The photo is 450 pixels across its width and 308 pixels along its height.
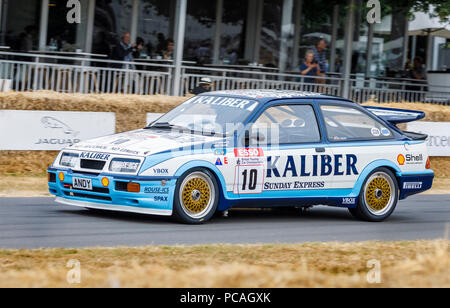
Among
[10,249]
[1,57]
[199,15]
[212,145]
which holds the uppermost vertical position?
[199,15]

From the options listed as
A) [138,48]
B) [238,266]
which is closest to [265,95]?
[238,266]

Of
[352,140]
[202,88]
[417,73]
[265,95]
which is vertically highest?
[417,73]

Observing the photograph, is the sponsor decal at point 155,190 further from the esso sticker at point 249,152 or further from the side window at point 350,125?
the side window at point 350,125

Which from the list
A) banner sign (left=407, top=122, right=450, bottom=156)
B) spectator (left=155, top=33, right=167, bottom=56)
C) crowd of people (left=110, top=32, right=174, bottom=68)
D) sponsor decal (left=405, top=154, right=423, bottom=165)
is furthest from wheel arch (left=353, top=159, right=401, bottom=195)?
spectator (left=155, top=33, right=167, bottom=56)

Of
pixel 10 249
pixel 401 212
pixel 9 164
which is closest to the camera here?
pixel 10 249

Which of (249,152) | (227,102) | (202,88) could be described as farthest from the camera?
(202,88)

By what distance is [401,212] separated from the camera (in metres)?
12.4

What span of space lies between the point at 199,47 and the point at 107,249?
1793 centimetres

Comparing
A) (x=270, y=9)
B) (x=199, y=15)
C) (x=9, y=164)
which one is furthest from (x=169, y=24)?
(x=9, y=164)

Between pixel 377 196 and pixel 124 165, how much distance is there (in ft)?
11.5

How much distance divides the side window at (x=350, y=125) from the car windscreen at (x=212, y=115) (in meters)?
1.08

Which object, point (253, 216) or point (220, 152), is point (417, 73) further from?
point (220, 152)

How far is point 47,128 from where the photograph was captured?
1455 centimetres
